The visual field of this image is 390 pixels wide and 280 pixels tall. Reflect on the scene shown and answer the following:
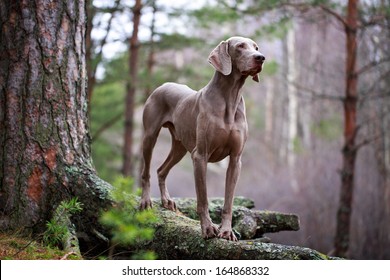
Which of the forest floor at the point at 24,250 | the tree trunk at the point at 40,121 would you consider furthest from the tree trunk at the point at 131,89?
the forest floor at the point at 24,250

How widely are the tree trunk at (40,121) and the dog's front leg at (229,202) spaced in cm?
105

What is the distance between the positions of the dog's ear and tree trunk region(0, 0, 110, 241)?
4.40 ft

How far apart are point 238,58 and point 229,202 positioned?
1074 millimetres

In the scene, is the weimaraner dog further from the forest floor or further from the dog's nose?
the forest floor

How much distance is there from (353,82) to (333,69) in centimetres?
767

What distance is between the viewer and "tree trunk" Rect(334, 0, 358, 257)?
8539mm

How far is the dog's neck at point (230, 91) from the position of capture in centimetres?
394

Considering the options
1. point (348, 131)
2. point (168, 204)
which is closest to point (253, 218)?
point (168, 204)

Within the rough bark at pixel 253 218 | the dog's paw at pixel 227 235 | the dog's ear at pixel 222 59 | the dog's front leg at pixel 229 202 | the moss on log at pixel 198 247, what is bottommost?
the rough bark at pixel 253 218

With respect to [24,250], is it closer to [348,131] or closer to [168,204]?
[168,204]

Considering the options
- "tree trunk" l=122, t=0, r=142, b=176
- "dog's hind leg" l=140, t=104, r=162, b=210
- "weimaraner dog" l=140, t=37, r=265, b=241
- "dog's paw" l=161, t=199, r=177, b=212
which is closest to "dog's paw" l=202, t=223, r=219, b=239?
"weimaraner dog" l=140, t=37, r=265, b=241

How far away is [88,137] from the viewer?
4.73m

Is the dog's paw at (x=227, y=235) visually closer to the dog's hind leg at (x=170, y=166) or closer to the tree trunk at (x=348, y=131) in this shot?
the dog's hind leg at (x=170, y=166)
